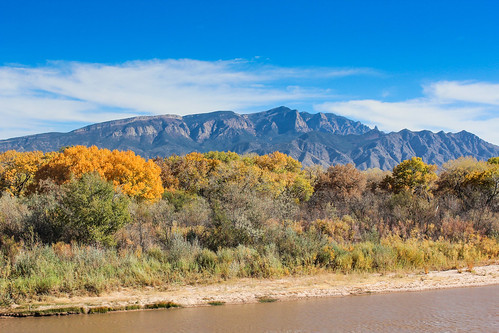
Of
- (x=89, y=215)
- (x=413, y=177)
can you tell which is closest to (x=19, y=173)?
(x=89, y=215)

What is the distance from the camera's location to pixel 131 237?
54.5 ft

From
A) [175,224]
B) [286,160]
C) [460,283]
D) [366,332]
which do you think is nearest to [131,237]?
[175,224]

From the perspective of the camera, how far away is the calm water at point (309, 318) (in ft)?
30.4

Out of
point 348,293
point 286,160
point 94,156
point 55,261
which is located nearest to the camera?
point 348,293

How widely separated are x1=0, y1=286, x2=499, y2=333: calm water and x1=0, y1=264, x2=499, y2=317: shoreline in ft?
1.21

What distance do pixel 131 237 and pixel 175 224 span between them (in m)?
3.06

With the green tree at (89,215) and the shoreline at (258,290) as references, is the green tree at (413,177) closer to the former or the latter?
the shoreline at (258,290)

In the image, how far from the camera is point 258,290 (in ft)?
40.8

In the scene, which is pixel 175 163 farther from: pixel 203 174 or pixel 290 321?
pixel 290 321

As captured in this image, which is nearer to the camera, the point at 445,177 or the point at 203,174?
the point at 445,177

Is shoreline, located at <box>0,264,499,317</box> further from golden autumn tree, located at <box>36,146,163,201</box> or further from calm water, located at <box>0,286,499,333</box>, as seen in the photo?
golden autumn tree, located at <box>36,146,163,201</box>

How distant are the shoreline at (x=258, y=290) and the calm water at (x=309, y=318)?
0.37 meters

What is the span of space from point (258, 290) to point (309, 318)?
2.79 meters

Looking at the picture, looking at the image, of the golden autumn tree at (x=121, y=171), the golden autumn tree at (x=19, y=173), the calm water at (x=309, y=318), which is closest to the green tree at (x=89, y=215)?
the calm water at (x=309, y=318)
